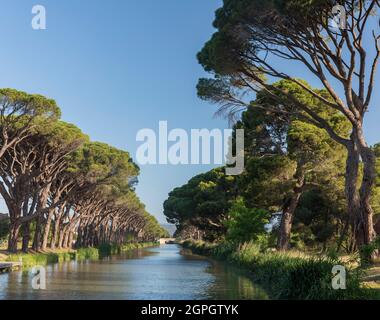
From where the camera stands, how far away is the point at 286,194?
3150 centimetres

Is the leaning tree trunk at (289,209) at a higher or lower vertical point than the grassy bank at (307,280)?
higher

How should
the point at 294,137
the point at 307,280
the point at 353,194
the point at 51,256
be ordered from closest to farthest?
the point at 307,280
the point at 353,194
the point at 294,137
the point at 51,256

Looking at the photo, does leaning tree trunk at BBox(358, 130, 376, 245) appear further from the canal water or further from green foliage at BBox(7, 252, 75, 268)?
green foliage at BBox(7, 252, 75, 268)

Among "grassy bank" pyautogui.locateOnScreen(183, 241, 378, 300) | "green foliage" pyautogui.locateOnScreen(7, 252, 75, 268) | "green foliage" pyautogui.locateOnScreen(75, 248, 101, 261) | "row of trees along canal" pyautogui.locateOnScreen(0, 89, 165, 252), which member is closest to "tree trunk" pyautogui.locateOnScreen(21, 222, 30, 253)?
"row of trees along canal" pyautogui.locateOnScreen(0, 89, 165, 252)

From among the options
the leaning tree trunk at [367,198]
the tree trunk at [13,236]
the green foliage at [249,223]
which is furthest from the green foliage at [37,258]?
the leaning tree trunk at [367,198]

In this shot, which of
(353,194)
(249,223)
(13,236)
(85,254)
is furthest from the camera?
(85,254)

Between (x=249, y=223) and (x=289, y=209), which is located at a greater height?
(x=289, y=209)


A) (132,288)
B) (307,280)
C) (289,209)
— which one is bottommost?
(132,288)

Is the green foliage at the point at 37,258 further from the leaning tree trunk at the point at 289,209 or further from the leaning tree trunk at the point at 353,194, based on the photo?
the leaning tree trunk at the point at 353,194

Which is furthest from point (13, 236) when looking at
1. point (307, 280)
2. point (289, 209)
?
point (307, 280)

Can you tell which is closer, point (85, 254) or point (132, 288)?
point (132, 288)

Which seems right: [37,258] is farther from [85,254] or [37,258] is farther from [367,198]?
[367,198]

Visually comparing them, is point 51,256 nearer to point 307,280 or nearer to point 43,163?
point 43,163
